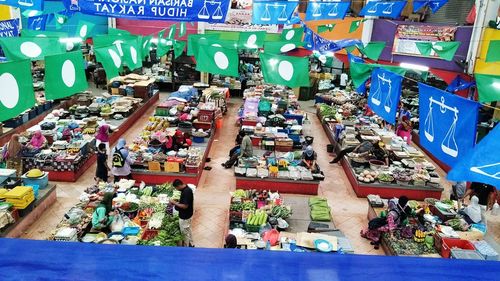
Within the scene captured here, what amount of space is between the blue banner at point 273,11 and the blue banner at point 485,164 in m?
10.6

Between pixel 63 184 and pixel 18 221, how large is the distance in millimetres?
2947

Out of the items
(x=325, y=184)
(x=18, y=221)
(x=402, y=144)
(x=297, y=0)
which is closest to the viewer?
(x=18, y=221)

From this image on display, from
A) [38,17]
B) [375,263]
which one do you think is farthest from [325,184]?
[38,17]

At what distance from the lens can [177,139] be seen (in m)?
14.1

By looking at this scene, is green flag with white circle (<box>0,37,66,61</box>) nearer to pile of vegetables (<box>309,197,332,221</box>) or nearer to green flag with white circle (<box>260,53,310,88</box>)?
green flag with white circle (<box>260,53,310,88</box>)

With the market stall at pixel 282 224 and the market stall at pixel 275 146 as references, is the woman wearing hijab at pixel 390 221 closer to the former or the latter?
the market stall at pixel 282 224

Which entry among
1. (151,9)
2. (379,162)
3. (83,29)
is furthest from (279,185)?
(83,29)

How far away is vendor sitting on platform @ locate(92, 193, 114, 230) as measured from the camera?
8602mm

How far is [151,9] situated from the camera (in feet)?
25.0

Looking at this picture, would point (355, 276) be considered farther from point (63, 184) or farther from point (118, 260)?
point (63, 184)

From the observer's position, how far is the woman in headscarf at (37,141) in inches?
515

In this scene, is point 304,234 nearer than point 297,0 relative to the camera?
Yes

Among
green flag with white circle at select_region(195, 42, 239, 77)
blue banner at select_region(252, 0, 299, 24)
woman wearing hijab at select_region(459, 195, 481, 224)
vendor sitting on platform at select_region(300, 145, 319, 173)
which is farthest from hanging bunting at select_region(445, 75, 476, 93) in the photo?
green flag with white circle at select_region(195, 42, 239, 77)

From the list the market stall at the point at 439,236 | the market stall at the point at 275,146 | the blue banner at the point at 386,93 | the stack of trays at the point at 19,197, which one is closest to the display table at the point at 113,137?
the stack of trays at the point at 19,197
